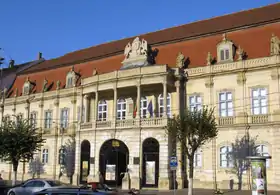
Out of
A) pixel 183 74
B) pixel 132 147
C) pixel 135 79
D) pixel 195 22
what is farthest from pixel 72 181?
pixel 195 22

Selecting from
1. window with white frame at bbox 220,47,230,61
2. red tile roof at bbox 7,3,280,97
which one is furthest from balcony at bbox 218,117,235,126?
red tile roof at bbox 7,3,280,97

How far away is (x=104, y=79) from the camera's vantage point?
3634 centimetres

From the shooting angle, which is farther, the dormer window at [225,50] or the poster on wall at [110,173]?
the poster on wall at [110,173]

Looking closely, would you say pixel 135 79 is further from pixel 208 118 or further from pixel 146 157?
pixel 208 118

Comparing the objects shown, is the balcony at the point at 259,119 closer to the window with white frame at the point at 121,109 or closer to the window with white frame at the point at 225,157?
the window with white frame at the point at 225,157

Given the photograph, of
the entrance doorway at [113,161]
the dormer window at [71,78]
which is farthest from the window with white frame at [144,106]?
the dormer window at [71,78]

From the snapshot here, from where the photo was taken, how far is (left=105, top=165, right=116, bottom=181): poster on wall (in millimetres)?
35219

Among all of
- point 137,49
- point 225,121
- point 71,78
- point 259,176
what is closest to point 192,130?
point 259,176

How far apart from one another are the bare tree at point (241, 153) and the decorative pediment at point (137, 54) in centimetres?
1119

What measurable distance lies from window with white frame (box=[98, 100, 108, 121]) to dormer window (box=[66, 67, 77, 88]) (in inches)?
215

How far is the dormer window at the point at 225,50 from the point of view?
33.1m

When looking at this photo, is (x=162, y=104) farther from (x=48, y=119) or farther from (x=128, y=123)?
(x=48, y=119)

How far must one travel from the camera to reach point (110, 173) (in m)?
35.4

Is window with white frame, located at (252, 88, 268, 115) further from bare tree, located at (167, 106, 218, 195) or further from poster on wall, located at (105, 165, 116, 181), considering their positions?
poster on wall, located at (105, 165, 116, 181)
